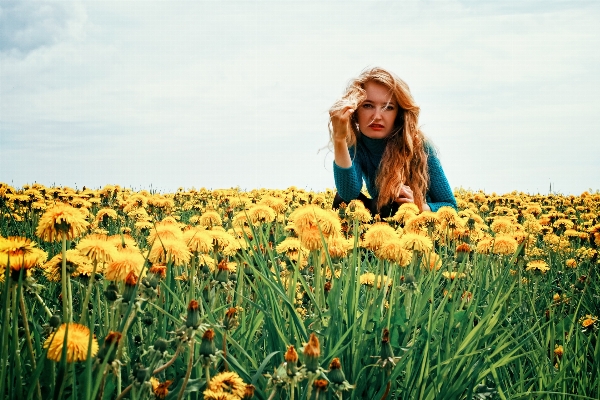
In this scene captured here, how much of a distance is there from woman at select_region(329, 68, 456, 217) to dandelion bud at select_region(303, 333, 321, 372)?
152 inches

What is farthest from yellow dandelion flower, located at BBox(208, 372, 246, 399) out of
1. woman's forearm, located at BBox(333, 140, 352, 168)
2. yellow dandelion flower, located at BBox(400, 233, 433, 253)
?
woman's forearm, located at BBox(333, 140, 352, 168)

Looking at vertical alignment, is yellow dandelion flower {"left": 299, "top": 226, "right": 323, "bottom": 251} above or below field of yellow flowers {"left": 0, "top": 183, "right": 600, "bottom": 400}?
above

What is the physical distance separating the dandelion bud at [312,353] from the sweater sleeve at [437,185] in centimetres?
492

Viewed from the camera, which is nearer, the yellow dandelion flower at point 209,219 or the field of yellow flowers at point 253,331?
the field of yellow flowers at point 253,331

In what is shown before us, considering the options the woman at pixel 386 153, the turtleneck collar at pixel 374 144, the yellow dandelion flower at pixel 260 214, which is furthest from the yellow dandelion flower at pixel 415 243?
the turtleneck collar at pixel 374 144

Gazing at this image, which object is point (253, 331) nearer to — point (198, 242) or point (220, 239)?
point (198, 242)

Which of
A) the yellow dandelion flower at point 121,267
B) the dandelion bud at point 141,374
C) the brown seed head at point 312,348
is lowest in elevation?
the dandelion bud at point 141,374

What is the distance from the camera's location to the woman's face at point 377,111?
5844mm

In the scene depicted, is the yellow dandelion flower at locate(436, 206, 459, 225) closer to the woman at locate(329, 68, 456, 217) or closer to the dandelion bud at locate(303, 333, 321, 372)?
the woman at locate(329, 68, 456, 217)

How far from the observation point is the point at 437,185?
6320 mm

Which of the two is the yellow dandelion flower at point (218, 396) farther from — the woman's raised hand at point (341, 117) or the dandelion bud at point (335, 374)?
the woman's raised hand at point (341, 117)

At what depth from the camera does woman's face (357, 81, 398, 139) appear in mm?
5844

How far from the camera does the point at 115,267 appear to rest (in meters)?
1.87

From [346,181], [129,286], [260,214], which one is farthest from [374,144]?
[129,286]
